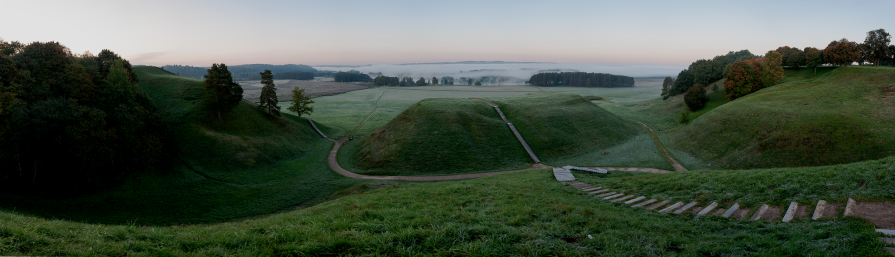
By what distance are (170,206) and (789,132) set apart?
2349 inches

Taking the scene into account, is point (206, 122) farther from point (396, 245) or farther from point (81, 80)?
point (396, 245)

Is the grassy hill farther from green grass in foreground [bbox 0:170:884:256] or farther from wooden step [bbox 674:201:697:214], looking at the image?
wooden step [bbox 674:201:697:214]

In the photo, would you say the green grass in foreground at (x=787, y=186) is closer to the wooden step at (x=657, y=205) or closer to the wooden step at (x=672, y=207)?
the wooden step at (x=657, y=205)

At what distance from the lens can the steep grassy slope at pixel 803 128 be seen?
98.3 feet

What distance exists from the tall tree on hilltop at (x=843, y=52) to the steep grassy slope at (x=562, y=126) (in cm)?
4268

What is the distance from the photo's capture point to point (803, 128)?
33750 mm

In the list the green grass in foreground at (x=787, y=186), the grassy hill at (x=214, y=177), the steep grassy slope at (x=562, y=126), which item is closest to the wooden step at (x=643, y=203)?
the green grass in foreground at (x=787, y=186)

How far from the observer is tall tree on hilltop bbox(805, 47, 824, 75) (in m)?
66.6

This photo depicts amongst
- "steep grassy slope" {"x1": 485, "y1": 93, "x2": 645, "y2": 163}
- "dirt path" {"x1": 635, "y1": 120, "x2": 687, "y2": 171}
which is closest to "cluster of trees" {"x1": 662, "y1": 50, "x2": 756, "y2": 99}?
"steep grassy slope" {"x1": 485, "y1": 93, "x2": 645, "y2": 163}

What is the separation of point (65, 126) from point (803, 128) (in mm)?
68556

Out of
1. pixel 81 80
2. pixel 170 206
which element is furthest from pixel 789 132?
pixel 81 80

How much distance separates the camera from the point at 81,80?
31.9 metres

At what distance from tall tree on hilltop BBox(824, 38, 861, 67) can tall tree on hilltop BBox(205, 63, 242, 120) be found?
109571mm

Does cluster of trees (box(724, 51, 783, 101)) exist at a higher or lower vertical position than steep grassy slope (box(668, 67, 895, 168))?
higher
